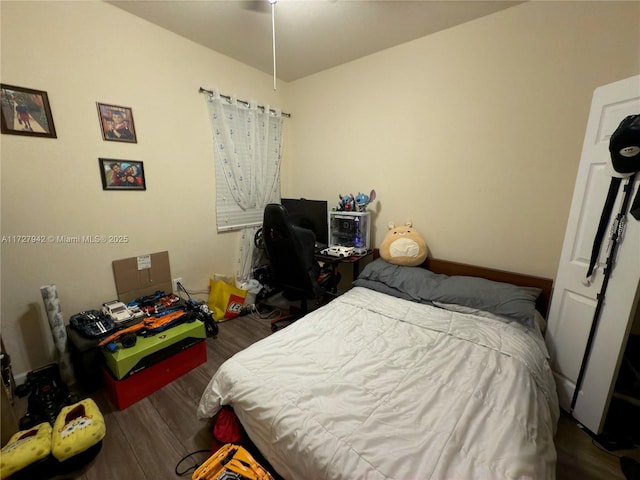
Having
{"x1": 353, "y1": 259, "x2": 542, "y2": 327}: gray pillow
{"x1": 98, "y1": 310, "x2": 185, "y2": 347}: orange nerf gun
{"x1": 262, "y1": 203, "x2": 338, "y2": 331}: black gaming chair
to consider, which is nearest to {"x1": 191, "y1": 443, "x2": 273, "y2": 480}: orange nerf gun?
{"x1": 98, "y1": 310, "x2": 185, "y2": 347}: orange nerf gun

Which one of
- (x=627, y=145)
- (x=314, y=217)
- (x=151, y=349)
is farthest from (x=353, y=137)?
(x=151, y=349)

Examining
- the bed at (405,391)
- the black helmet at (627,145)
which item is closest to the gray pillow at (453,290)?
the bed at (405,391)

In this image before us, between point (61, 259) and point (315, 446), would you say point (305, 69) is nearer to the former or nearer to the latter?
point (61, 259)

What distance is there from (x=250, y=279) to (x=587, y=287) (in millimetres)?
2816

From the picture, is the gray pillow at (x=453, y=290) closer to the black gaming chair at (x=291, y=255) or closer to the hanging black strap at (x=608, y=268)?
the hanging black strap at (x=608, y=268)

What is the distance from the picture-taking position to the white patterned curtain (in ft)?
8.56

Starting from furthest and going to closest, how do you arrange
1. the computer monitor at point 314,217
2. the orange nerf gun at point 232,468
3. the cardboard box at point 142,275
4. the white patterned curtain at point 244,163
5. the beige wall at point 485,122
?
1. the computer monitor at point 314,217
2. the white patterned curtain at point 244,163
3. the cardboard box at point 142,275
4. the beige wall at point 485,122
5. the orange nerf gun at point 232,468

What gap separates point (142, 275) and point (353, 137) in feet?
7.83

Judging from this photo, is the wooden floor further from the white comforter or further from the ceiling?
the ceiling

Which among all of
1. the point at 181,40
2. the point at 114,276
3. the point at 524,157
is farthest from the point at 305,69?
the point at 114,276

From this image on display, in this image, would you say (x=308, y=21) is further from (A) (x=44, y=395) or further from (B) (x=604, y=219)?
(A) (x=44, y=395)

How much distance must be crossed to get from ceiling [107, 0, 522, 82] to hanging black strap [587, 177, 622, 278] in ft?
4.63

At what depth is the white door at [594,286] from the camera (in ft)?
4.31

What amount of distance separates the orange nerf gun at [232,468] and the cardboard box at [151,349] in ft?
2.98
